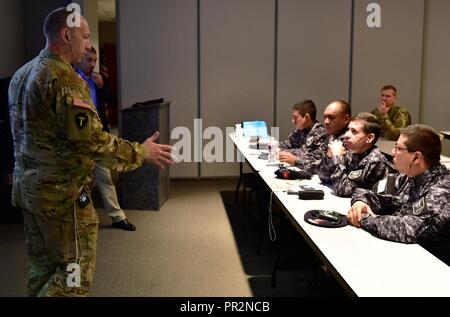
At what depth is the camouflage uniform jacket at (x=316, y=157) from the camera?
3.57m

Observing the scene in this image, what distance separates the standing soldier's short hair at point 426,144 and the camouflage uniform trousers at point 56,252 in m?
1.44

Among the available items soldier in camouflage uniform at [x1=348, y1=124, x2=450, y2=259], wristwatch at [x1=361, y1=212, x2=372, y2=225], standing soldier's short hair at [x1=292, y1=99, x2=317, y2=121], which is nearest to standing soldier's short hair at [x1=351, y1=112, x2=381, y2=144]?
soldier in camouflage uniform at [x1=348, y1=124, x2=450, y2=259]

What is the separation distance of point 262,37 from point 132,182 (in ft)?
8.84

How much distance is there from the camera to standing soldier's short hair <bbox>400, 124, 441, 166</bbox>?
2258mm

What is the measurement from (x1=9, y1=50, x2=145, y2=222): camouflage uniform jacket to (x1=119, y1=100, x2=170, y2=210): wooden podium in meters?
2.87

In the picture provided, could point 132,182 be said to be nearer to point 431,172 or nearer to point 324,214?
point 324,214

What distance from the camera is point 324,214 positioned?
2.45 metres

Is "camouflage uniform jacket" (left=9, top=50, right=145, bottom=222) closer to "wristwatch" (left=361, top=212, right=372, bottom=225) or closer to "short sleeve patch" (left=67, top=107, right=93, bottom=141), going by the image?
"short sleeve patch" (left=67, top=107, right=93, bottom=141)

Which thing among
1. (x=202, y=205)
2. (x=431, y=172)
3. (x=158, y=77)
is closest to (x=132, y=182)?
(x=202, y=205)

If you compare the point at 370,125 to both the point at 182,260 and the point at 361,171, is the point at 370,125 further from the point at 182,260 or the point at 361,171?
the point at 182,260

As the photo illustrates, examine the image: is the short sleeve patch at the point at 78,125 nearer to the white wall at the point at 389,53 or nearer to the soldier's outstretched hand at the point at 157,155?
the soldier's outstretched hand at the point at 157,155

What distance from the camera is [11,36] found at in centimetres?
623

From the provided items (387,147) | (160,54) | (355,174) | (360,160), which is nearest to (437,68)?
(387,147)

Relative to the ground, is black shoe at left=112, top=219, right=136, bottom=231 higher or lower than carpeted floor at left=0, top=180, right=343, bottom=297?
higher
